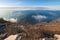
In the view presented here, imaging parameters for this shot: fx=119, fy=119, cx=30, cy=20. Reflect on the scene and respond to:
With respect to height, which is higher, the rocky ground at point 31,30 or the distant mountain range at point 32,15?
the distant mountain range at point 32,15

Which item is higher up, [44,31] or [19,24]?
[19,24]

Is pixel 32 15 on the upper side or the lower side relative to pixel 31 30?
upper

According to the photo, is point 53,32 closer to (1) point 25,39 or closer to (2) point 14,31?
(1) point 25,39

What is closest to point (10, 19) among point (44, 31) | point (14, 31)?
point (14, 31)

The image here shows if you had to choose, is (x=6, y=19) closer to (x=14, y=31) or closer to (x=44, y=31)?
(x=14, y=31)

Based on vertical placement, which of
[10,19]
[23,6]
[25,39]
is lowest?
[25,39]

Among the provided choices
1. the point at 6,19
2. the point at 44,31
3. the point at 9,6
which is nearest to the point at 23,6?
the point at 9,6

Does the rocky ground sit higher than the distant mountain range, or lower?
lower

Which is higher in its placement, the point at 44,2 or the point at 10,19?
the point at 44,2
